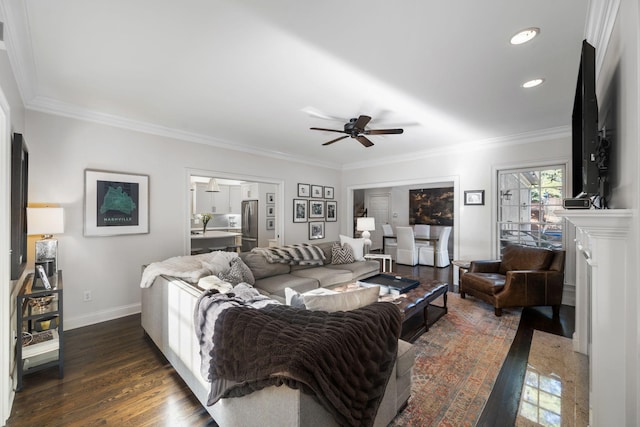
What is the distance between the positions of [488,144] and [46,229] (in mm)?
5909

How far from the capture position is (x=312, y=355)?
114cm

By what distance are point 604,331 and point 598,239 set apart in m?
0.43

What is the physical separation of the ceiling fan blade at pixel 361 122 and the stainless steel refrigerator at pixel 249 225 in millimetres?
4600

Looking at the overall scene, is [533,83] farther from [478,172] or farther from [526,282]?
[526,282]

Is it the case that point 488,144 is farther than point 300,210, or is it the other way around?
point 300,210

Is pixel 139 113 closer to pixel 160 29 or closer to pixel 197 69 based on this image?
pixel 197 69

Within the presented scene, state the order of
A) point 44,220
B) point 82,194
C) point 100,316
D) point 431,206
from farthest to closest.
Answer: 1. point 431,206
2. point 100,316
3. point 82,194
4. point 44,220

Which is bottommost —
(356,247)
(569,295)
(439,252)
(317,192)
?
(569,295)

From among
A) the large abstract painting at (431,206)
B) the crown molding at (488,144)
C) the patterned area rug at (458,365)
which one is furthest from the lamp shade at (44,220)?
the large abstract painting at (431,206)

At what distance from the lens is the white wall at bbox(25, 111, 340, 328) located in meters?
3.03

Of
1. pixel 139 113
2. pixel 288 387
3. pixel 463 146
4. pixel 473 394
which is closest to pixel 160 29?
pixel 139 113

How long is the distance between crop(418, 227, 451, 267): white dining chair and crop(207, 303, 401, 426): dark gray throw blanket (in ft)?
18.5

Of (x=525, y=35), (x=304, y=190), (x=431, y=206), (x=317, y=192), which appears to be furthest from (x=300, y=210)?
(x=525, y=35)

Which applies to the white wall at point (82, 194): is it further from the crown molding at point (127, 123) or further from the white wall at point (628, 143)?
the white wall at point (628, 143)
